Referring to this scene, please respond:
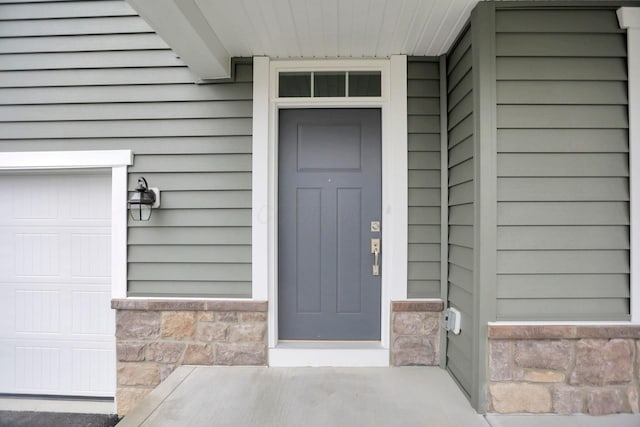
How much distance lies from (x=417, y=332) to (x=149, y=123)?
2.45 m

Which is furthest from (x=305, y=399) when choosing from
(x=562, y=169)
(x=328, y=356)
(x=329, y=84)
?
(x=329, y=84)

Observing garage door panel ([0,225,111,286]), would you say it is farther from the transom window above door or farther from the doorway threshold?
the transom window above door

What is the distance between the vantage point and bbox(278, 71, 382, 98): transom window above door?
2.37 metres

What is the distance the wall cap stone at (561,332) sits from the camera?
1.74 m

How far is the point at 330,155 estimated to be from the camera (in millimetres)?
2424

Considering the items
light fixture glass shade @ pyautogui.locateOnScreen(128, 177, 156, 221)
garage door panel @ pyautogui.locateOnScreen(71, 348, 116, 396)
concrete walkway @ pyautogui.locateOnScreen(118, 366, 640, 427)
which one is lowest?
garage door panel @ pyautogui.locateOnScreen(71, 348, 116, 396)

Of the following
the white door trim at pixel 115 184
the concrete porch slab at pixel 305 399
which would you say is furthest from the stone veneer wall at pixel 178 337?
the white door trim at pixel 115 184

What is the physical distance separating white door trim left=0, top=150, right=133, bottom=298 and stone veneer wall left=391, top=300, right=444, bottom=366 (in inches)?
78.2

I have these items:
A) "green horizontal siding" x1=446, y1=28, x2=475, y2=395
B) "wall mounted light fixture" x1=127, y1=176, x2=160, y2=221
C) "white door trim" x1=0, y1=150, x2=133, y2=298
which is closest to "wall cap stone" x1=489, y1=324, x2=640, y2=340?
"green horizontal siding" x1=446, y1=28, x2=475, y2=395

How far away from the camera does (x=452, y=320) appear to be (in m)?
2.08

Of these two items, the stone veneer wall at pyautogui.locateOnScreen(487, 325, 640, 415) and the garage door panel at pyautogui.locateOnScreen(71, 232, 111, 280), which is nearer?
the stone veneer wall at pyautogui.locateOnScreen(487, 325, 640, 415)

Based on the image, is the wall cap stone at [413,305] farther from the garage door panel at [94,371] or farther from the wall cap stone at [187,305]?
the garage door panel at [94,371]

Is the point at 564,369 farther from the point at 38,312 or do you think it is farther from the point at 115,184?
the point at 38,312

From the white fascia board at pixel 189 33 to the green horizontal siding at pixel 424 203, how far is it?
1359 millimetres
